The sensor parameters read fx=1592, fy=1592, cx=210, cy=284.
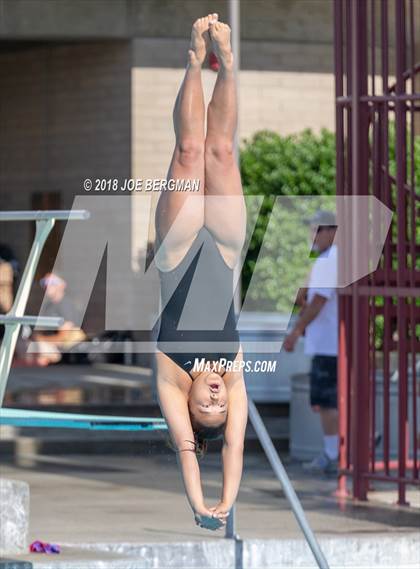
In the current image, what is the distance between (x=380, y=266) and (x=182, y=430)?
20.6 ft

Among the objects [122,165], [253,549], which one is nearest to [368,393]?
[253,549]

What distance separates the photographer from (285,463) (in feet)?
36.9

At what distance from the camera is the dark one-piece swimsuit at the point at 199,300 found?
3.64m

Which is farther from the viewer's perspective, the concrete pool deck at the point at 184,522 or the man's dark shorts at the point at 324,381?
the man's dark shorts at the point at 324,381

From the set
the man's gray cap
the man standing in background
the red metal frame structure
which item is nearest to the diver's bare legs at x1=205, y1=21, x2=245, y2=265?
the man's gray cap

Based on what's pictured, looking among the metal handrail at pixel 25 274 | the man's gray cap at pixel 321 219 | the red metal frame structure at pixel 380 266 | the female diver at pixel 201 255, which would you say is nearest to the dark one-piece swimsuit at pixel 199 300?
the female diver at pixel 201 255

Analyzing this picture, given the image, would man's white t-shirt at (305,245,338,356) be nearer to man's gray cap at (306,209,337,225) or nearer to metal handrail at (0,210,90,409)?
man's gray cap at (306,209,337,225)

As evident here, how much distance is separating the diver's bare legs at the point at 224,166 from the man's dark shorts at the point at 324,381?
6867 mm

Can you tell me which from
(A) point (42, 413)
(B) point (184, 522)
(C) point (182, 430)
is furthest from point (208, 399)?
(B) point (184, 522)

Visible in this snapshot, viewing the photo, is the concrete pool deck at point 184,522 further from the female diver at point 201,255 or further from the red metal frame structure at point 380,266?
the female diver at point 201,255

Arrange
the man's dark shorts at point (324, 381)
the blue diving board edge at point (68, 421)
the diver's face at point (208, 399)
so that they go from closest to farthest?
the diver's face at point (208, 399) → the blue diving board edge at point (68, 421) → the man's dark shorts at point (324, 381)

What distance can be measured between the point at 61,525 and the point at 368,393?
87.9 inches

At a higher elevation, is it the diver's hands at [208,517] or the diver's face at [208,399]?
the diver's face at [208,399]

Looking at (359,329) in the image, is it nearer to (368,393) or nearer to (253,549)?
(368,393)
